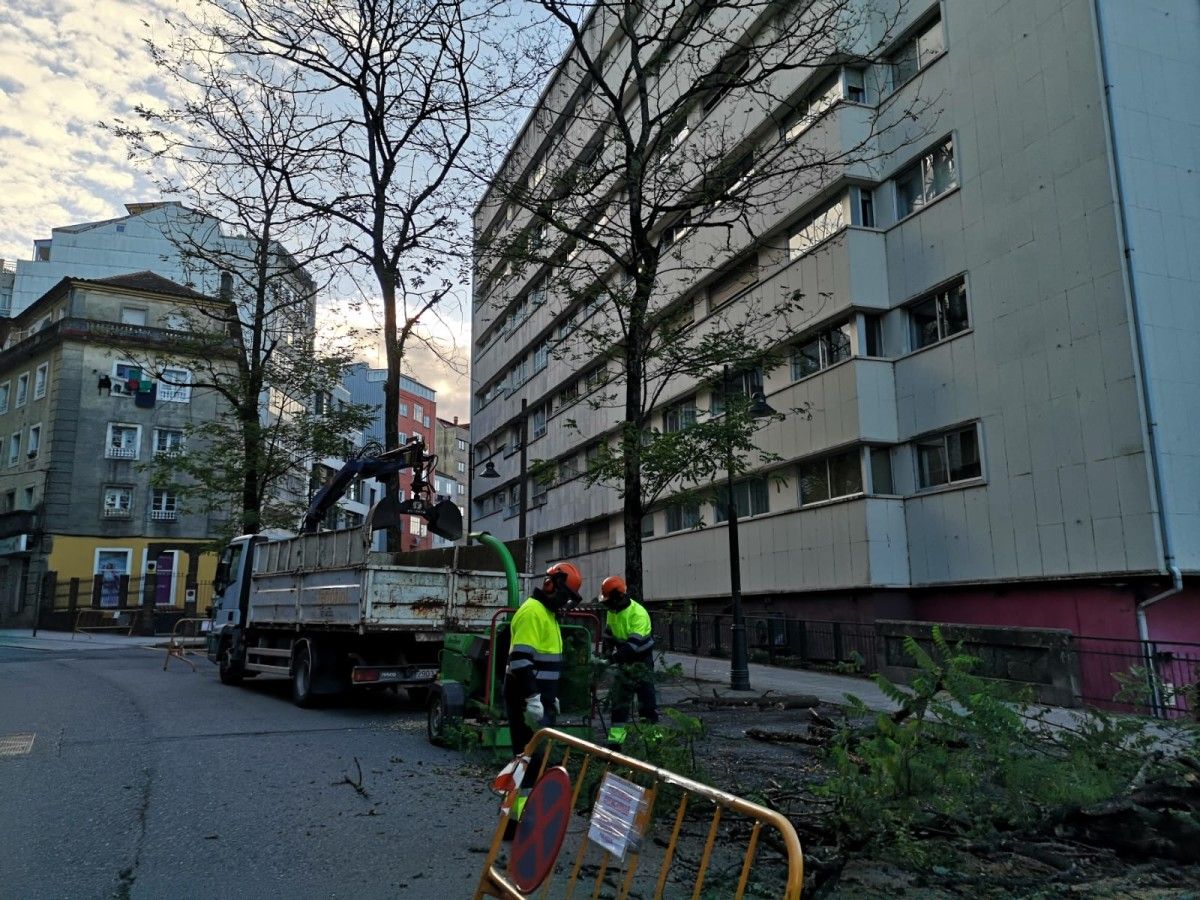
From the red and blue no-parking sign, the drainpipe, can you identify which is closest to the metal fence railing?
the drainpipe

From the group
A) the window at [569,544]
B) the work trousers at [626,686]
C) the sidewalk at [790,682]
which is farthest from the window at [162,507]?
the work trousers at [626,686]

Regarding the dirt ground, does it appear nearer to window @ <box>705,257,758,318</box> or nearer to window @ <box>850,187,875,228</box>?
window @ <box>850,187,875,228</box>

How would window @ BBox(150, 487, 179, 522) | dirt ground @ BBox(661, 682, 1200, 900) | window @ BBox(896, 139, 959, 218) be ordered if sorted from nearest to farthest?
1. dirt ground @ BBox(661, 682, 1200, 900)
2. window @ BBox(896, 139, 959, 218)
3. window @ BBox(150, 487, 179, 522)

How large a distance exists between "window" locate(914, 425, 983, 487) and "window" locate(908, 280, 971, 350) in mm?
2050

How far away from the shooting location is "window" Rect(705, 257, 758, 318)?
76.3 ft

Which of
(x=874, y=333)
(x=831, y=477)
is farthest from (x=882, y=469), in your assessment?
(x=874, y=333)

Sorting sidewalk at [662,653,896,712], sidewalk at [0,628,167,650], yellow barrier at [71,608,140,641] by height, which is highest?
yellow barrier at [71,608,140,641]

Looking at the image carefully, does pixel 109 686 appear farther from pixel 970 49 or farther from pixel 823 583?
pixel 970 49

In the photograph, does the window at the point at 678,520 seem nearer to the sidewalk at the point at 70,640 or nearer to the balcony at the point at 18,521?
the sidewalk at the point at 70,640

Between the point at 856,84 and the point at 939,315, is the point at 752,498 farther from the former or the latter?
the point at 856,84

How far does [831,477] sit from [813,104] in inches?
359

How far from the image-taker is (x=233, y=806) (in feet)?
21.2

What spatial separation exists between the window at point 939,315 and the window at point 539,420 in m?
21.0

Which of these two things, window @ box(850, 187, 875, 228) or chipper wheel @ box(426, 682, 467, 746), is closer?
chipper wheel @ box(426, 682, 467, 746)
